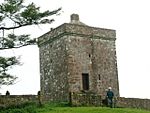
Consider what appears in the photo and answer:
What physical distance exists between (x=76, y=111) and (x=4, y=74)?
5.32 metres

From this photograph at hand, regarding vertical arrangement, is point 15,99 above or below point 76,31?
below

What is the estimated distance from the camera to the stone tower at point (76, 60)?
40719 millimetres

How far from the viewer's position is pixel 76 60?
135ft

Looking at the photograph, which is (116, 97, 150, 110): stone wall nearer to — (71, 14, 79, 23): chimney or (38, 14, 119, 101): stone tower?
(38, 14, 119, 101): stone tower

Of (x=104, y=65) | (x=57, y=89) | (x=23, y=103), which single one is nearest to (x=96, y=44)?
(x=104, y=65)

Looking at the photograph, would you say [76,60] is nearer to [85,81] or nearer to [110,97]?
[85,81]

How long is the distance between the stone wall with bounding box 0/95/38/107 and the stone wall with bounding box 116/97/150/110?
6637mm

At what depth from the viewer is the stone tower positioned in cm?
4072

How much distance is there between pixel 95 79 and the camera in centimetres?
4212

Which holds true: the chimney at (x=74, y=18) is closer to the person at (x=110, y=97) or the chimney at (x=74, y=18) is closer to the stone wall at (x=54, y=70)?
the stone wall at (x=54, y=70)

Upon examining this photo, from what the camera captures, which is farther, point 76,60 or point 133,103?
point 76,60

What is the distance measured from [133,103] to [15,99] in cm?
977

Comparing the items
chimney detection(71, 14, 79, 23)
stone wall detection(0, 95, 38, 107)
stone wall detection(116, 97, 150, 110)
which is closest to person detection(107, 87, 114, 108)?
stone wall detection(116, 97, 150, 110)

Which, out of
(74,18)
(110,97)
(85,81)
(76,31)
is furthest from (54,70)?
(110,97)
